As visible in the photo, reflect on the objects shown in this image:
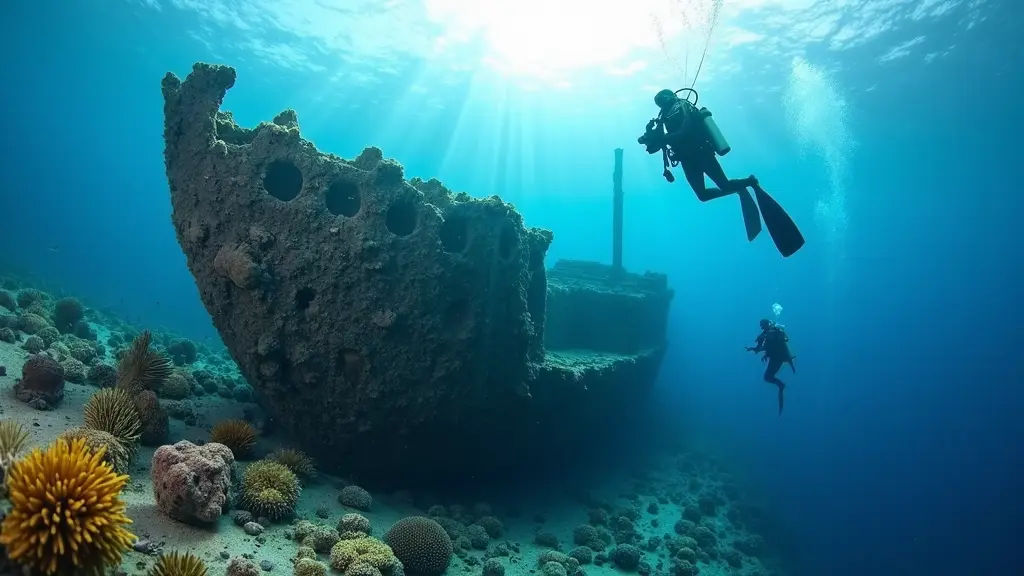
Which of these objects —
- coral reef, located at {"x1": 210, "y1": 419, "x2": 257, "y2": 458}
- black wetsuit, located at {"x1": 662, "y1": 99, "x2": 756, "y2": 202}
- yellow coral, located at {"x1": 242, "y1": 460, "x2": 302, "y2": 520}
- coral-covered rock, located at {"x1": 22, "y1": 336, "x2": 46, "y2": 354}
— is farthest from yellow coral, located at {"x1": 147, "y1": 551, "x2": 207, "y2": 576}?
coral-covered rock, located at {"x1": 22, "y1": 336, "x2": 46, "y2": 354}

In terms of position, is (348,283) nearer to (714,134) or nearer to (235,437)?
(235,437)

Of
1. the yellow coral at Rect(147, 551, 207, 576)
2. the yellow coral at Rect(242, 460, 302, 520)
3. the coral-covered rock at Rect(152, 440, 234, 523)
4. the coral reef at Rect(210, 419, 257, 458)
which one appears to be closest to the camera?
the yellow coral at Rect(147, 551, 207, 576)

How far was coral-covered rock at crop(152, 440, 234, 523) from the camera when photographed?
4871 mm

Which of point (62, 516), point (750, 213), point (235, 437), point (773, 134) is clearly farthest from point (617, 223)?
point (773, 134)

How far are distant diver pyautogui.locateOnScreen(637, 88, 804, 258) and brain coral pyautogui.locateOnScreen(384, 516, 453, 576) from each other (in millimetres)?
6358

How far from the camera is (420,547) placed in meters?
6.32

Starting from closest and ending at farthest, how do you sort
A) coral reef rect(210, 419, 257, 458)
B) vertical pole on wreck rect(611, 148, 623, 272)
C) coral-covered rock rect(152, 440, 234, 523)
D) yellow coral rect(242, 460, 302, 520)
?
coral-covered rock rect(152, 440, 234, 523) → yellow coral rect(242, 460, 302, 520) → coral reef rect(210, 419, 257, 458) → vertical pole on wreck rect(611, 148, 623, 272)

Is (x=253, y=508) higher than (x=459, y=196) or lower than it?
lower

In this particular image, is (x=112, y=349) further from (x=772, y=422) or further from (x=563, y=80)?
(x=772, y=422)

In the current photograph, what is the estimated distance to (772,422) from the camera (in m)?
44.4

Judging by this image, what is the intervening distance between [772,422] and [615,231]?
→ 1345 inches

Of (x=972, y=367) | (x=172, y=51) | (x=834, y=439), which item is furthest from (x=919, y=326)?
(x=172, y=51)

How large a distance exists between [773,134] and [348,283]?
146 ft

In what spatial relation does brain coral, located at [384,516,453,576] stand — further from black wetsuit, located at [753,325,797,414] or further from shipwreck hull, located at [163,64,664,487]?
black wetsuit, located at [753,325,797,414]
